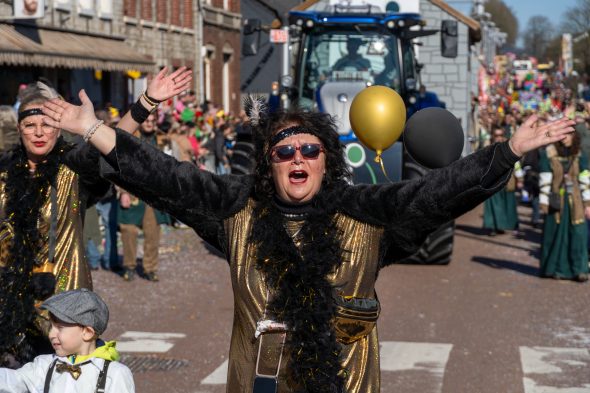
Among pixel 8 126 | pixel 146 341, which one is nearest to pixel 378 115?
pixel 8 126

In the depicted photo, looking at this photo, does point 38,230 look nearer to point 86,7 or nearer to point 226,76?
point 86,7

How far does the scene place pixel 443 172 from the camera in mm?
4004

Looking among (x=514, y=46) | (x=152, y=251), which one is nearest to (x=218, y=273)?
(x=152, y=251)

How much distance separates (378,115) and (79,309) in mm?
1428

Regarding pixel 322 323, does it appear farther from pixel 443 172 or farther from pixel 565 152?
pixel 565 152

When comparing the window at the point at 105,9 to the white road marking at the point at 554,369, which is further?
the window at the point at 105,9

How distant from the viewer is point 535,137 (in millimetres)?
3822

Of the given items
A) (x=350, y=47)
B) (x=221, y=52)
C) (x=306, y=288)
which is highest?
(x=221, y=52)

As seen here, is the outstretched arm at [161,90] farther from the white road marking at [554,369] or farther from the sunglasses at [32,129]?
the white road marking at [554,369]

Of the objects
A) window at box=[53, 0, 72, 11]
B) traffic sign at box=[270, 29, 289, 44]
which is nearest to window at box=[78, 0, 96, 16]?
window at box=[53, 0, 72, 11]

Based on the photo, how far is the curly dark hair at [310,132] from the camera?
4316mm

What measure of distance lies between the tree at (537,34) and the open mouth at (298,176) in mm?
128263

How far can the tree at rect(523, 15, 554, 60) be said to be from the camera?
5108 inches

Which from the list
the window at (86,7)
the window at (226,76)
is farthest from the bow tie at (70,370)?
the window at (226,76)
